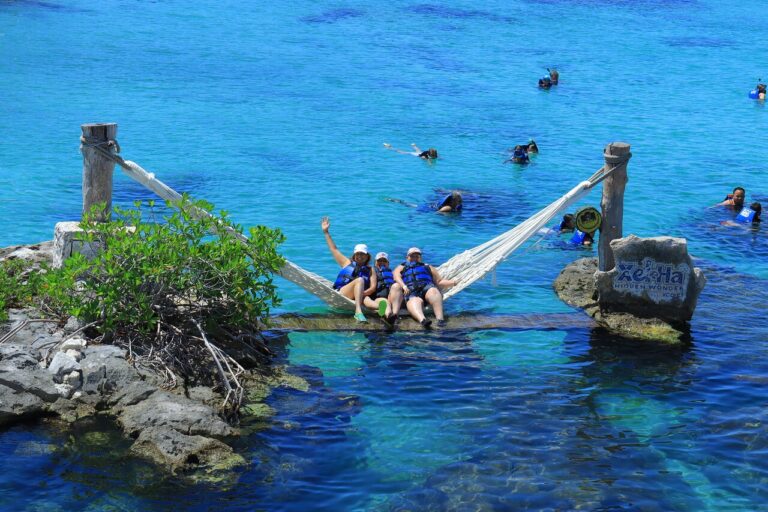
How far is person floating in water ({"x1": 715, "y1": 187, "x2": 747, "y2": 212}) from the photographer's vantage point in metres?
16.1

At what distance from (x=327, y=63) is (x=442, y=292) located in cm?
1863

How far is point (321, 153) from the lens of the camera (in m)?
19.8

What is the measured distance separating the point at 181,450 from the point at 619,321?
5.20m

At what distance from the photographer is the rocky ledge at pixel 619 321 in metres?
10.3

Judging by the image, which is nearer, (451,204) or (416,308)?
(416,308)

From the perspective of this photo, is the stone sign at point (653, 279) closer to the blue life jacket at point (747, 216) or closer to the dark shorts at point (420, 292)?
the dark shorts at point (420, 292)

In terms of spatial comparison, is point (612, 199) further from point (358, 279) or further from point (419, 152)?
point (419, 152)

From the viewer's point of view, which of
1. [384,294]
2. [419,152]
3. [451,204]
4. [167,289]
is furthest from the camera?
[419,152]

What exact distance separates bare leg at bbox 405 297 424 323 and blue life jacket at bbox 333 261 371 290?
57 centimetres

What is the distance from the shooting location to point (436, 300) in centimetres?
1043

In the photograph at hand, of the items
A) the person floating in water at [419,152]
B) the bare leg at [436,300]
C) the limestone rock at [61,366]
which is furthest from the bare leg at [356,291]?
the person floating in water at [419,152]

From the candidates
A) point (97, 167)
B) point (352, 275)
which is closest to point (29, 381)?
point (97, 167)

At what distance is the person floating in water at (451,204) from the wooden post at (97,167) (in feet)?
24.9

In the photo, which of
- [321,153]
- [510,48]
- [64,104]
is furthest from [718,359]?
[510,48]
